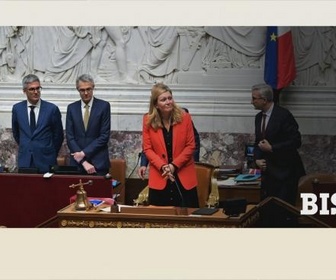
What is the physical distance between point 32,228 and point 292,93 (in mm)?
3496

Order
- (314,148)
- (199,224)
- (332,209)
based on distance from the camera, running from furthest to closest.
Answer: (314,148) < (332,209) < (199,224)

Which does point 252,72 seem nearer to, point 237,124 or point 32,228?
point 237,124

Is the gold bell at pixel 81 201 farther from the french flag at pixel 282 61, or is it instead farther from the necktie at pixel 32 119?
the french flag at pixel 282 61

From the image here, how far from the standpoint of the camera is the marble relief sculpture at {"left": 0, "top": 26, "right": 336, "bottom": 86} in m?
10.2

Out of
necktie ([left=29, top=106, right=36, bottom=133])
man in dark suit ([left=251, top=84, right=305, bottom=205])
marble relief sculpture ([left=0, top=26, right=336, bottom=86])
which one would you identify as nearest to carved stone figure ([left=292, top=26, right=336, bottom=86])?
marble relief sculpture ([left=0, top=26, right=336, bottom=86])

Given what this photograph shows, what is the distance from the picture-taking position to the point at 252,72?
33.5 feet

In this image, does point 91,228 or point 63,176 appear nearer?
point 91,228

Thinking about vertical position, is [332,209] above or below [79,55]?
below

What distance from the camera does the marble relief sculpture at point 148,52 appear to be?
1020cm

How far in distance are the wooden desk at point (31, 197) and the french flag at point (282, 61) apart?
2.69 meters

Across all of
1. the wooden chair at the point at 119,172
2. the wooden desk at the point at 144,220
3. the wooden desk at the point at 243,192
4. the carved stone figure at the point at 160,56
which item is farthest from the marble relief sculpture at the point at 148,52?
the wooden desk at the point at 144,220

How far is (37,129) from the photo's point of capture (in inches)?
347

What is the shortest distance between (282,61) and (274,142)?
1.62 meters

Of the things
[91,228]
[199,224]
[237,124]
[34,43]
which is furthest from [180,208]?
[34,43]
